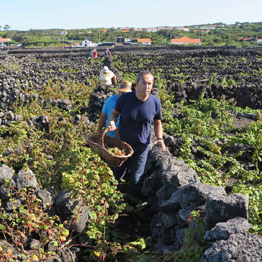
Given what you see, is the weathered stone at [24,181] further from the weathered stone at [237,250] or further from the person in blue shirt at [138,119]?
the weathered stone at [237,250]

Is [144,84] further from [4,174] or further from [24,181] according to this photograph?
[4,174]

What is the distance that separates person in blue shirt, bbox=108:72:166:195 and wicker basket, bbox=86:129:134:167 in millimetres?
100

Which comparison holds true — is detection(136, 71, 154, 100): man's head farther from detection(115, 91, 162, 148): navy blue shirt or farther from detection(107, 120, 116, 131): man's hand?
detection(107, 120, 116, 131): man's hand

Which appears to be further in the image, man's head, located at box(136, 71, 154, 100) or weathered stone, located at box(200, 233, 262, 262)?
man's head, located at box(136, 71, 154, 100)

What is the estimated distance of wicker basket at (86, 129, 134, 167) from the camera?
438cm

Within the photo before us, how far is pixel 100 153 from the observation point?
4555mm

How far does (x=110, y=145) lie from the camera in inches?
194

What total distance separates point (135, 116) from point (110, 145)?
27.9 inches

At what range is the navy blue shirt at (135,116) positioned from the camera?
4.46 meters

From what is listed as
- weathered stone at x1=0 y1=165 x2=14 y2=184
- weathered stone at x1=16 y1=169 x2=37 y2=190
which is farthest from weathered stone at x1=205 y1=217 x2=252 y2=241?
weathered stone at x1=0 y1=165 x2=14 y2=184

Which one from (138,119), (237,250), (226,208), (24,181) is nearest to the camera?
(237,250)

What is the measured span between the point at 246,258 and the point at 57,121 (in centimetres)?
618

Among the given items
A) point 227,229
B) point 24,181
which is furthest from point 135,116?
point 227,229

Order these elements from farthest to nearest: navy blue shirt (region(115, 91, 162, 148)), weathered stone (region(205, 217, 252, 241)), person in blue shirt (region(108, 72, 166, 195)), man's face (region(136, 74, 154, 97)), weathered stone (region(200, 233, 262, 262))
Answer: navy blue shirt (region(115, 91, 162, 148)), person in blue shirt (region(108, 72, 166, 195)), man's face (region(136, 74, 154, 97)), weathered stone (region(205, 217, 252, 241)), weathered stone (region(200, 233, 262, 262))
